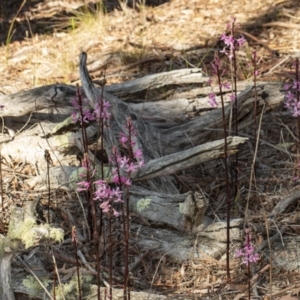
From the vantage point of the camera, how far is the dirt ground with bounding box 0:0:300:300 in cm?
423

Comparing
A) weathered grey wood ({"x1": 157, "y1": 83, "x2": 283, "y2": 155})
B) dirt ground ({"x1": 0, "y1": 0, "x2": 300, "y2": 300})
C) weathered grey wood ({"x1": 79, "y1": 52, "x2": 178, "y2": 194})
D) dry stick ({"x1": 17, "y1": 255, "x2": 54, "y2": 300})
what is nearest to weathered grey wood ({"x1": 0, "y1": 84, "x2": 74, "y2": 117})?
weathered grey wood ({"x1": 79, "y1": 52, "x2": 178, "y2": 194})

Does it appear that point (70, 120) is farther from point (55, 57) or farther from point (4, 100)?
point (55, 57)

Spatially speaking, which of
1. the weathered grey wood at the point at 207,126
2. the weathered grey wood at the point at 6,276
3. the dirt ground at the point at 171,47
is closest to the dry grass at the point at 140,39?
the dirt ground at the point at 171,47

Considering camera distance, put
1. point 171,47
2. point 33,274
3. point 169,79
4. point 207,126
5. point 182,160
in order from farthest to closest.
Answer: point 171,47 → point 169,79 → point 207,126 → point 182,160 → point 33,274

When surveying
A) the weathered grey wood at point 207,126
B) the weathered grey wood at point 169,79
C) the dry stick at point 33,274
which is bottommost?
the dry stick at point 33,274

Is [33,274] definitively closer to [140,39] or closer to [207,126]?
[207,126]

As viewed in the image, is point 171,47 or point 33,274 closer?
point 33,274

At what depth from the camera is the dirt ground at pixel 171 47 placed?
13.9ft

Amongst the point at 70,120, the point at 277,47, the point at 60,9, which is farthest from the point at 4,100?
the point at 60,9

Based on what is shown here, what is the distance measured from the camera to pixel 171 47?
6.36 metres

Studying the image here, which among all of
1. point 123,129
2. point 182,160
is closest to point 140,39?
point 123,129

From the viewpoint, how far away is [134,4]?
7168 mm

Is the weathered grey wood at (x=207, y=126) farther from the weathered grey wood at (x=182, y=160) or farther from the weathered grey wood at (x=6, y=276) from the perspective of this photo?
the weathered grey wood at (x=6, y=276)

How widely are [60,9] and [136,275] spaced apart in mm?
4924
